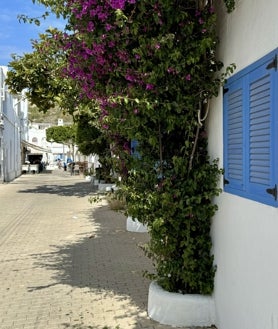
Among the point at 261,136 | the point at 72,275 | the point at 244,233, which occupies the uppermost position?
the point at 261,136

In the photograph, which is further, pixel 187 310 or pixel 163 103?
Result: pixel 187 310

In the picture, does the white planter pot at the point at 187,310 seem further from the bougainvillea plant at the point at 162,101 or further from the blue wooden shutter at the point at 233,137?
the blue wooden shutter at the point at 233,137

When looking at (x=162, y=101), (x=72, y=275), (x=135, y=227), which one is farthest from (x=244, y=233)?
(x=135, y=227)

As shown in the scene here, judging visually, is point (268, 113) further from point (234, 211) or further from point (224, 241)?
point (224, 241)

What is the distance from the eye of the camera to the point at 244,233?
3.72 m

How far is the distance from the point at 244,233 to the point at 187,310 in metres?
1.35

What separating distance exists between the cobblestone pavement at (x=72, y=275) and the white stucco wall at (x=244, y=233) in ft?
→ 3.37

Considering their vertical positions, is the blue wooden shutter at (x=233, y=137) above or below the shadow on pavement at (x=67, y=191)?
above

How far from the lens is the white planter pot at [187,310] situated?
4.64 meters

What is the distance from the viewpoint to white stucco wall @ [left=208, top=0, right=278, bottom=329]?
3162 mm

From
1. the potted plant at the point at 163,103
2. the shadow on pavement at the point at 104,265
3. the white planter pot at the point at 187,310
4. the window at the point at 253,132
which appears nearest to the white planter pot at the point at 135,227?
the shadow on pavement at the point at 104,265

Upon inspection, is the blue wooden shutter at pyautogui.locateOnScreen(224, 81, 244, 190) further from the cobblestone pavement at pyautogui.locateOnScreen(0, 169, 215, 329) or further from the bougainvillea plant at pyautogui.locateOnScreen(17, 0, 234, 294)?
the cobblestone pavement at pyautogui.locateOnScreen(0, 169, 215, 329)

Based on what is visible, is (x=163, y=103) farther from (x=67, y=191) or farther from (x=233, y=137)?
(x=67, y=191)

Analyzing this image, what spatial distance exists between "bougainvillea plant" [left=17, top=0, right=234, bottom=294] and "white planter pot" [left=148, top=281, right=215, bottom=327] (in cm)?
13
